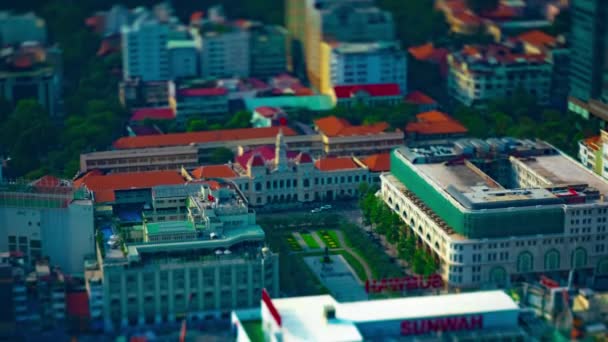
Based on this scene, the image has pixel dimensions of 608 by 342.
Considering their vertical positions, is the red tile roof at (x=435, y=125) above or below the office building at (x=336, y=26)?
below

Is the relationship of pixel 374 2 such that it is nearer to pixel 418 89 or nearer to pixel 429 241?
pixel 418 89

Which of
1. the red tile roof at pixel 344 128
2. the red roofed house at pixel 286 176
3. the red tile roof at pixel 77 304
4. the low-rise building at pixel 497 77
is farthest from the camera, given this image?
the low-rise building at pixel 497 77

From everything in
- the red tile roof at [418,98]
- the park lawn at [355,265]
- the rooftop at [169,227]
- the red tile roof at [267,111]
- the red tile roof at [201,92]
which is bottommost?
the park lawn at [355,265]

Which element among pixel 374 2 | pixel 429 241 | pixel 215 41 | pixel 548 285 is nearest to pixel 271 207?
pixel 429 241

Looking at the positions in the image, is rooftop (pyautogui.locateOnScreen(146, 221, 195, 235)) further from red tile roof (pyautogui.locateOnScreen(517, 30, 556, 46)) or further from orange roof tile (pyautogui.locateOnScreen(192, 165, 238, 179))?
red tile roof (pyautogui.locateOnScreen(517, 30, 556, 46))

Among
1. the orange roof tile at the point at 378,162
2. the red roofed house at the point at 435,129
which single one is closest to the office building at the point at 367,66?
the red roofed house at the point at 435,129

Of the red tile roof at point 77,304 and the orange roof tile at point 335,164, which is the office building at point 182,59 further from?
the red tile roof at point 77,304
